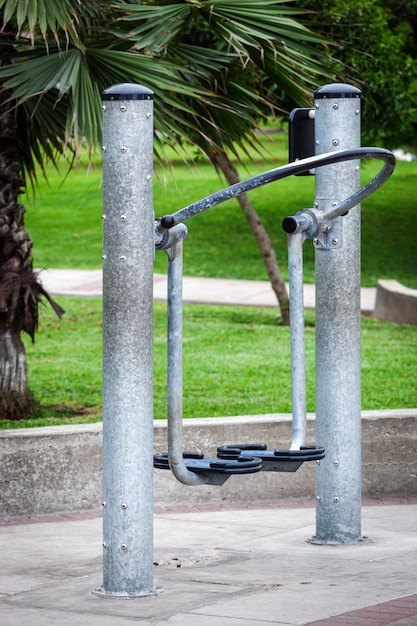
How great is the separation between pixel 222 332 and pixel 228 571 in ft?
28.4

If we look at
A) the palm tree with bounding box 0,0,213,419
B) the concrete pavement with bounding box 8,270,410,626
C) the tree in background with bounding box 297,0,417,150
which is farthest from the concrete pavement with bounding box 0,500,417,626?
the tree in background with bounding box 297,0,417,150

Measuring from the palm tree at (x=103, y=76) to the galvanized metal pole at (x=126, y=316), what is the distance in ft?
7.16

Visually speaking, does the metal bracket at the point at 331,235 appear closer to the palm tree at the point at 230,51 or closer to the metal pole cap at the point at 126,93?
the metal pole cap at the point at 126,93

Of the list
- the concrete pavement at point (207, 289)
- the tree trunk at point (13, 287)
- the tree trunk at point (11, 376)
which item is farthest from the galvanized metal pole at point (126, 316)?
the concrete pavement at point (207, 289)

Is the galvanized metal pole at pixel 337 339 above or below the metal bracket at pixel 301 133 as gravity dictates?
below

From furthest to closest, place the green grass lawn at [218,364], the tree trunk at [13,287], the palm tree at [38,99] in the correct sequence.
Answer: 1. the green grass lawn at [218,364]
2. the tree trunk at [13,287]
3. the palm tree at [38,99]

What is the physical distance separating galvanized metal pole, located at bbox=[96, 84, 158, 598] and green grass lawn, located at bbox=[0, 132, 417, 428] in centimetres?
178

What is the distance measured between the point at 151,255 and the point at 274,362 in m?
6.98

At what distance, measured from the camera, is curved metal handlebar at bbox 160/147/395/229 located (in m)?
6.04

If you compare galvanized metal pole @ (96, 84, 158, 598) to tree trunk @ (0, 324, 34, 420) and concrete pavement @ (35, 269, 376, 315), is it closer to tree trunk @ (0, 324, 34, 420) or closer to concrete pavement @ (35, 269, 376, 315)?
tree trunk @ (0, 324, 34, 420)

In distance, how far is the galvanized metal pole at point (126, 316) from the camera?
5867 mm

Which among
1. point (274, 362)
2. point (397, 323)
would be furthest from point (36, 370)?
point (397, 323)

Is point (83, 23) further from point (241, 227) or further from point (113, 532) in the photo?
point (241, 227)

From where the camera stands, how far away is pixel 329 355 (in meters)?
7.08
